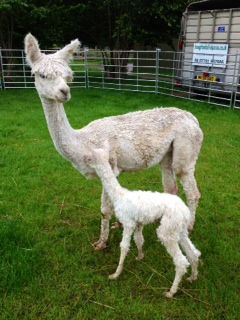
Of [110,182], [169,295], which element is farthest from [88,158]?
[169,295]

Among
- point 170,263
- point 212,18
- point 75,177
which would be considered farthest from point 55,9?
point 170,263

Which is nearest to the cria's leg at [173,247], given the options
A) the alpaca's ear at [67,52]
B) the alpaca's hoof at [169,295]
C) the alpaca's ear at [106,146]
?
the alpaca's hoof at [169,295]

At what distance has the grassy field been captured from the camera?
331cm

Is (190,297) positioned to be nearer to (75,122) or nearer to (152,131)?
(152,131)

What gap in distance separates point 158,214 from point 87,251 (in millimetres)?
1213

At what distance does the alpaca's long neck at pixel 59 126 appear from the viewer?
361cm

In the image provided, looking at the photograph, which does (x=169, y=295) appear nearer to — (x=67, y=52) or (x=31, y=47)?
(x=67, y=52)

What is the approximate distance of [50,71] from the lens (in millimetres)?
3326

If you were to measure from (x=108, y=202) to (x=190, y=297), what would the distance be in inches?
48.4

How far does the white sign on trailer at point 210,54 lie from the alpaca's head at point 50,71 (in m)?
8.37

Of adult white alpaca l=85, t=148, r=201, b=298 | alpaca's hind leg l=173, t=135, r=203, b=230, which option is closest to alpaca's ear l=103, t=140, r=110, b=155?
adult white alpaca l=85, t=148, r=201, b=298

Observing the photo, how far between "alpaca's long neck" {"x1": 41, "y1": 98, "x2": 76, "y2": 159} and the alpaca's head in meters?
0.13

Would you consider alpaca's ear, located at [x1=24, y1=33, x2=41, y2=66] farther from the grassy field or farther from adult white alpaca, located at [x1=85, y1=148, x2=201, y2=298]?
the grassy field

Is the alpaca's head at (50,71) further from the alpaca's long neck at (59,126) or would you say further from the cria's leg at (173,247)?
the cria's leg at (173,247)
